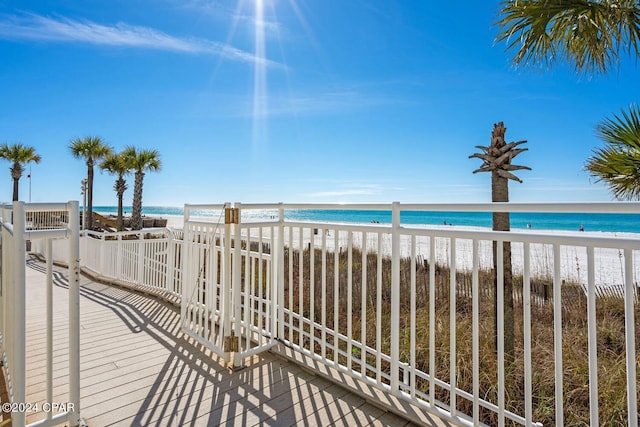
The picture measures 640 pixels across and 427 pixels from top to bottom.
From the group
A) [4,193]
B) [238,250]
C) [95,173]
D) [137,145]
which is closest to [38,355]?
[238,250]

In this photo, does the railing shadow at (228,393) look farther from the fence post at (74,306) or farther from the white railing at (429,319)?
the fence post at (74,306)

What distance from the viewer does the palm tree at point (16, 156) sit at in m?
18.6

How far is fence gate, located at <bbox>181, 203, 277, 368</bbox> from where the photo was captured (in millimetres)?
A: 2391

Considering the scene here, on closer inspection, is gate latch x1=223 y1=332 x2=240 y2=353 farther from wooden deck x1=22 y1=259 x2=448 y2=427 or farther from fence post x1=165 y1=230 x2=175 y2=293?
fence post x1=165 y1=230 x2=175 y2=293

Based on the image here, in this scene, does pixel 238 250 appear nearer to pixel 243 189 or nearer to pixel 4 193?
pixel 4 193

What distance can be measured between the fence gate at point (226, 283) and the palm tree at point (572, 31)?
12.3 ft

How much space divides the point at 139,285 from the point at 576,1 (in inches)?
267

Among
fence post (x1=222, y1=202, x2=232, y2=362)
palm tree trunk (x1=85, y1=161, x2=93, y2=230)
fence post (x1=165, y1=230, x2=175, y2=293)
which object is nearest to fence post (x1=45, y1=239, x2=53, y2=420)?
fence post (x1=222, y1=202, x2=232, y2=362)

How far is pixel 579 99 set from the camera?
11.3 m

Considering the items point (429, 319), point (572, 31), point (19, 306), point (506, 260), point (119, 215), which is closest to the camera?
point (19, 306)

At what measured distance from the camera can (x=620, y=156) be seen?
135 inches

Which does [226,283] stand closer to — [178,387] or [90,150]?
[178,387]

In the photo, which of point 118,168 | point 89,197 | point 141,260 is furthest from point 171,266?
point 118,168

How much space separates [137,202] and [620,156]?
18759 mm
